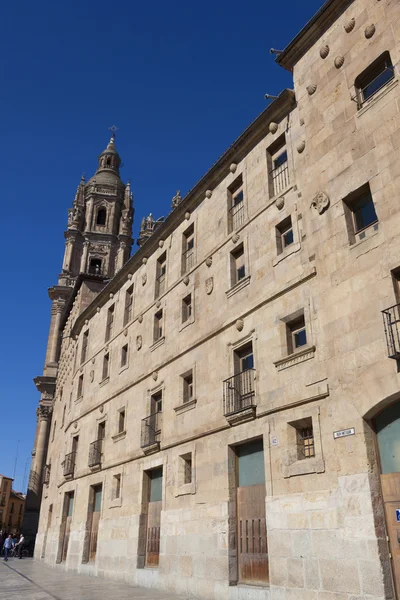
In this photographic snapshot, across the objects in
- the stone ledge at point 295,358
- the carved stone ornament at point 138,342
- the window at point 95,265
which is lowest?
the stone ledge at point 295,358

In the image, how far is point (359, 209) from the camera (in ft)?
42.4

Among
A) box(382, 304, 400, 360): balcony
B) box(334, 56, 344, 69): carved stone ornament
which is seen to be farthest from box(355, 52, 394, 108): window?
box(382, 304, 400, 360): balcony

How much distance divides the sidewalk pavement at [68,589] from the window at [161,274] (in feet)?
37.8

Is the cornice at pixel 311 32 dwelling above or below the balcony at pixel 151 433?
above

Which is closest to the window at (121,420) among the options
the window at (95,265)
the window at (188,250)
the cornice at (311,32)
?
the window at (188,250)

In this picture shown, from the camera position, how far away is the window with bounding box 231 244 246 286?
56.6ft

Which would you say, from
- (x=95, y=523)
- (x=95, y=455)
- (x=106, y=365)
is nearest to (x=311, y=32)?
(x=106, y=365)

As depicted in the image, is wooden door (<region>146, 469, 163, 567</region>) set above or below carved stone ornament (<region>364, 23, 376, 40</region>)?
below

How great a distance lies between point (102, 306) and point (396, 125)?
20765 mm

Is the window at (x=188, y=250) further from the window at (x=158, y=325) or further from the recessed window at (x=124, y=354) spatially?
the recessed window at (x=124, y=354)

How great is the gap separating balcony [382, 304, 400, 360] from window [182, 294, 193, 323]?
989cm

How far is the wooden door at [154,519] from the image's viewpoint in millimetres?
18172

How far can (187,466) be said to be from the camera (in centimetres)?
1759

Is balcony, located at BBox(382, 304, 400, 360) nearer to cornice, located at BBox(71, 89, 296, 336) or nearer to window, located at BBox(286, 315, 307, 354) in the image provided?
window, located at BBox(286, 315, 307, 354)
